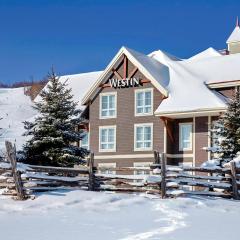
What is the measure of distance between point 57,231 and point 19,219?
2347 millimetres

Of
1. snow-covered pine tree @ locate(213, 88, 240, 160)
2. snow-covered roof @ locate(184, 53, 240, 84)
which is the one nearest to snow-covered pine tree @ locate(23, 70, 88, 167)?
snow-covered pine tree @ locate(213, 88, 240, 160)

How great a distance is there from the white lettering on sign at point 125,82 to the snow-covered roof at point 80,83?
167 inches

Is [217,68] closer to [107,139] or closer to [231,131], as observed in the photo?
[107,139]

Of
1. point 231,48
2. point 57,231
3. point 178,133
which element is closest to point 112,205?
point 57,231

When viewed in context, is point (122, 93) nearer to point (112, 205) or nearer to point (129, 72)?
point (129, 72)

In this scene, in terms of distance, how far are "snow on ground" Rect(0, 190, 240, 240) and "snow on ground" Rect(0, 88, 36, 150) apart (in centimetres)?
4312

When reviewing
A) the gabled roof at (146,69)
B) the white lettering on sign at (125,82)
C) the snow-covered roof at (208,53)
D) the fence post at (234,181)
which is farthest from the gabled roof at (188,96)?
the fence post at (234,181)

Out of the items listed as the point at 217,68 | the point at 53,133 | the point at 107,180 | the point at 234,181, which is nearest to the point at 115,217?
the point at 107,180

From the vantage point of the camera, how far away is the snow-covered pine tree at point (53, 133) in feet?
88.0

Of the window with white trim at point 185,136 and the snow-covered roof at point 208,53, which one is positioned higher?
the snow-covered roof at point 208,53

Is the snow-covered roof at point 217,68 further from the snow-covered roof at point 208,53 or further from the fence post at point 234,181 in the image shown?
the fence post at point 234,181

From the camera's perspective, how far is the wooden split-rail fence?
701 inches

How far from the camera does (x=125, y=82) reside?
37781 millimetres

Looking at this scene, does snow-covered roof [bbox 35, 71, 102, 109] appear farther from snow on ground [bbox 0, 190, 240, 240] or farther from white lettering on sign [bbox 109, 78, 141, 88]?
snow on ground [bbox 0, 190, 240, 240]
